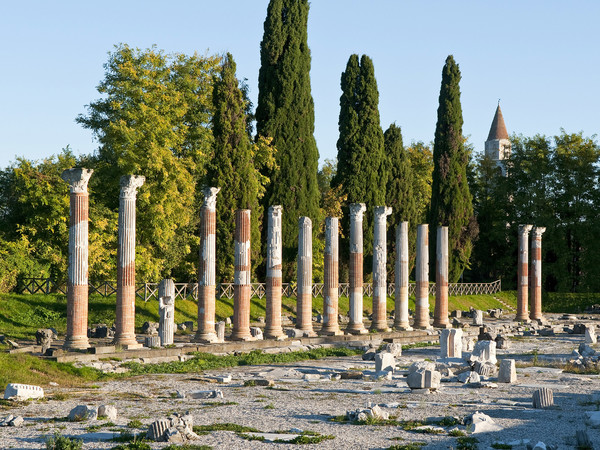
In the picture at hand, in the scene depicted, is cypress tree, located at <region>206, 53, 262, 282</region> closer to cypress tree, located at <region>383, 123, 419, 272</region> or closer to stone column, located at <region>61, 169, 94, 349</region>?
cypress tree, located at <region>383, 123, 419, 272</region>

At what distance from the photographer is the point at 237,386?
2125cm

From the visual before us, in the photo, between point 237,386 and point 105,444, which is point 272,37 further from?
point 105,444

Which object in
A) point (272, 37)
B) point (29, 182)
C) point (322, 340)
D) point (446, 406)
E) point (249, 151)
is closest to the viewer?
point (446, 406)

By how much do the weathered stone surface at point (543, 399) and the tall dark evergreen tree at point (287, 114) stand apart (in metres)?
31.5

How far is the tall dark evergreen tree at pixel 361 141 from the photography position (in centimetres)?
5522

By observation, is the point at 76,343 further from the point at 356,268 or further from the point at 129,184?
the point at 356,268

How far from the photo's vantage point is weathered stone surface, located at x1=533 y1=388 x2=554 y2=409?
1770 centimetres

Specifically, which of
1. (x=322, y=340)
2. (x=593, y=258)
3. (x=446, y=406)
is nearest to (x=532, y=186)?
(x=593, y=258)

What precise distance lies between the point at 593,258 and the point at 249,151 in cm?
3326

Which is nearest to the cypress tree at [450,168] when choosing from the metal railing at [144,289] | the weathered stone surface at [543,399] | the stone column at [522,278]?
the stone column at [522,278]

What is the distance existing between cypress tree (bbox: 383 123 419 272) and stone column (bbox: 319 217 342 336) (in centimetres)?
2427

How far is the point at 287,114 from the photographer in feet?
164

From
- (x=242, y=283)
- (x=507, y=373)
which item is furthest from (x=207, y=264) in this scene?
(x=507, y=373)

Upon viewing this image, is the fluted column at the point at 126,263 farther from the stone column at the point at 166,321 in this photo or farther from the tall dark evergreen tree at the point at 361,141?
the tall dark evergreen tree at the point at 361,141
